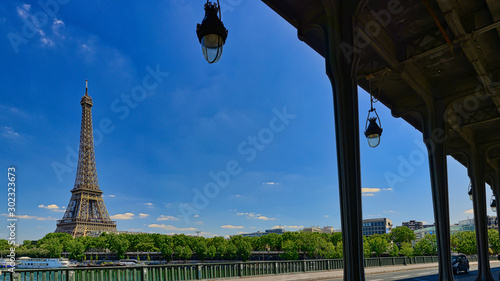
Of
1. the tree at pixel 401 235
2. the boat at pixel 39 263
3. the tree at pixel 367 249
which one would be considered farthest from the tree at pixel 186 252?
the tree at pixel 401 235

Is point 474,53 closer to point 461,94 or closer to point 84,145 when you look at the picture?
point 461,94

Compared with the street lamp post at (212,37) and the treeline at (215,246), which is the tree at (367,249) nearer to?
the treeline at (215,246)

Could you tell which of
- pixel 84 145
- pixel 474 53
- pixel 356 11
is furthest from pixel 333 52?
pixel 84 145

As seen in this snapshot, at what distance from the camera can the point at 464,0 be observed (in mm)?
7445

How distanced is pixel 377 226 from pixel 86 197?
14529 cm

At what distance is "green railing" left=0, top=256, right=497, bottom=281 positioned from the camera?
912 centimetres

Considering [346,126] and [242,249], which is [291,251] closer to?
[242,249]

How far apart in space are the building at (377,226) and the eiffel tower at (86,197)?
13581 cm

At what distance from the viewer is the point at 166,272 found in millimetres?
11992

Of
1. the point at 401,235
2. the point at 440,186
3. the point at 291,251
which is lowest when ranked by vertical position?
the point at 291,251

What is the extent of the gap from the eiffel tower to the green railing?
269 ft

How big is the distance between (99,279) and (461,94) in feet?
38.0

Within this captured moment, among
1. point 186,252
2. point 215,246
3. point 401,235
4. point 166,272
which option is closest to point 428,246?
point 401,235

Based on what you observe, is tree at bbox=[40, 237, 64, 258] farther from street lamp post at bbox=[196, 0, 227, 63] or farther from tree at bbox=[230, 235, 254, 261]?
street lamp post at bbox=[196, 0, 227, 63]
